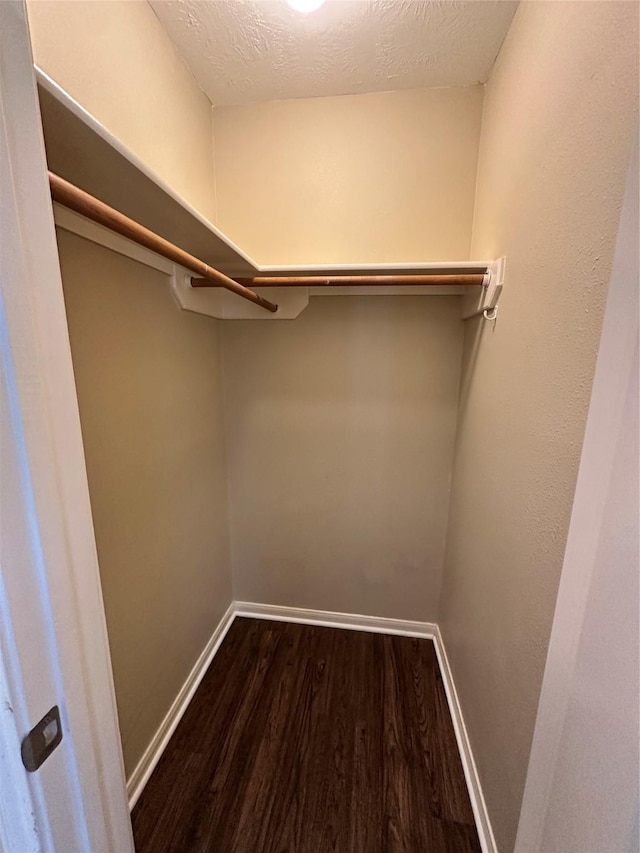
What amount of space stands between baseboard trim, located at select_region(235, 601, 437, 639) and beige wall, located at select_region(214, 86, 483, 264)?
1850 mm

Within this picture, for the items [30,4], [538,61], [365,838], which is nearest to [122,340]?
[30,4]

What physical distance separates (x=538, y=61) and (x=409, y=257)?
0.74m

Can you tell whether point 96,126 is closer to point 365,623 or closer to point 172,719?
point 172,719

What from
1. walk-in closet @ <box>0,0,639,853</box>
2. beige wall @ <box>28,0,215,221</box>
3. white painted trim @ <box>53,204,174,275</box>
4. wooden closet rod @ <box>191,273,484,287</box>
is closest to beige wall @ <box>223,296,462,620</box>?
walk-in closet @ <box>0,0,639,853</box>

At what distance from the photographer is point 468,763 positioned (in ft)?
4.31

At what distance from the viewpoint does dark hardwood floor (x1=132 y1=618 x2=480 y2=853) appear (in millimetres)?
1162

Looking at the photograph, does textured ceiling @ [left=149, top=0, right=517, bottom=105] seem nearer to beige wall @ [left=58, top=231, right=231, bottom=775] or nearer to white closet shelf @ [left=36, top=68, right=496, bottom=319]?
white closet shelf @ [left=36, top=68, right=496, bottom=319]

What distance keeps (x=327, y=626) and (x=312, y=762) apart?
703 millimetres

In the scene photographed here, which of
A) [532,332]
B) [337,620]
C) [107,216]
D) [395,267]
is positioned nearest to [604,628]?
[532,332]

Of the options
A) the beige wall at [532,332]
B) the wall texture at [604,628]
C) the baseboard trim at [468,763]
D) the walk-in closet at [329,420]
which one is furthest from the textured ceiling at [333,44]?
the baseboard trim at [468,763]

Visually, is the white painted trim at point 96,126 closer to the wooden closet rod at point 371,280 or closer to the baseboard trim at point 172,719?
the wooden closet rod at point 371,280

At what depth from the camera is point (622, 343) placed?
0.51m

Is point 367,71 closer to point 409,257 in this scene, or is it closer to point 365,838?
point 409,257

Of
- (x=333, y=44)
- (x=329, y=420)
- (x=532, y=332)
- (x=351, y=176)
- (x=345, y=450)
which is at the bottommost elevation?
(x=345, y=450)
